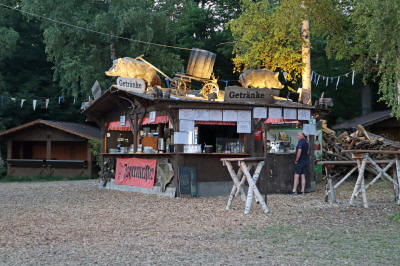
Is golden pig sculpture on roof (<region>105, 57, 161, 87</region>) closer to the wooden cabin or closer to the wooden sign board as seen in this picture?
the wooden sign board

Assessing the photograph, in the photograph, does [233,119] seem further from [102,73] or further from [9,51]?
[9,51]

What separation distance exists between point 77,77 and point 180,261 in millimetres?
25174

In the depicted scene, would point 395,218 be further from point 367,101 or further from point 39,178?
point 367,101

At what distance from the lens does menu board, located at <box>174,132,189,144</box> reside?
1483 centimetres

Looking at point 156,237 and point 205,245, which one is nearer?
point 205,245

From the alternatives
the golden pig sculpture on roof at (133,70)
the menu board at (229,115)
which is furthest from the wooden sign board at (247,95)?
the golden pig sculpture on roof at (133,70)

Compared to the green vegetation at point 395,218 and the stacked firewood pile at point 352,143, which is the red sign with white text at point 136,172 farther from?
the stacked firewood pile at point 352,143

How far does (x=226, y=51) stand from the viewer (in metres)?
31.1

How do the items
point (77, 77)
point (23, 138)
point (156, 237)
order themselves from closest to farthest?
point (156, 237)
point (23, 138)
point (77, 77)

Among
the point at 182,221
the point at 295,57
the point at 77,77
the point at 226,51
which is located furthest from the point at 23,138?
the point at 182,221

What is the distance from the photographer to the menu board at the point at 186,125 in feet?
48.9

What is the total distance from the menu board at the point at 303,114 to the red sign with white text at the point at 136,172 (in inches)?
185

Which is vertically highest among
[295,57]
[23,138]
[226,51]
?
[226,51]

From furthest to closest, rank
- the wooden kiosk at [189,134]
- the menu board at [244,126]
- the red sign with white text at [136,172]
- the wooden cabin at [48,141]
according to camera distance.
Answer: the wooden cabin at [48,141], the red sign with white text at [136,172], the menu board at [244,126], the wooden kiosk at [189,134]
